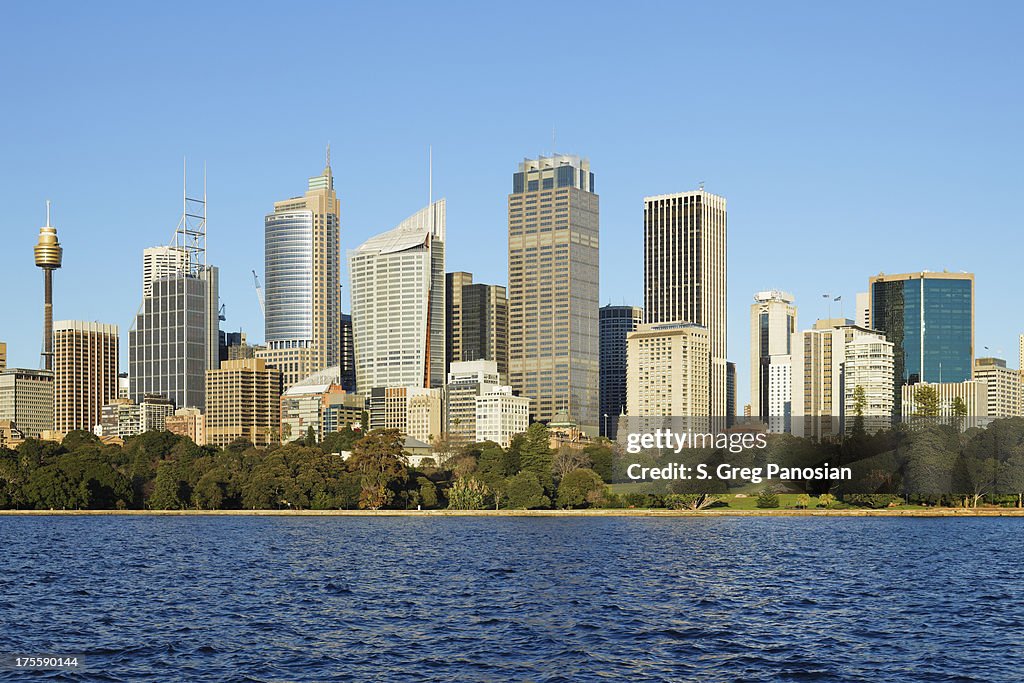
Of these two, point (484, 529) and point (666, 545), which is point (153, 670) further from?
point (484, 529)

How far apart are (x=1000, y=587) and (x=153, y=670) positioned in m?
58.1

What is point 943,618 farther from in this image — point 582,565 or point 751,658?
point 582,565

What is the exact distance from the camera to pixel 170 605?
269ft

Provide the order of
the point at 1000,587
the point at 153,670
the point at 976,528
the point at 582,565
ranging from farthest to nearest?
the point at 976,528 < the point at 582,565 < the point at 1000,587 < the point at 153,670

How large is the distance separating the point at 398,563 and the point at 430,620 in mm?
37535

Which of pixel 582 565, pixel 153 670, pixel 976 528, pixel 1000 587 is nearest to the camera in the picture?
pixel 153 670

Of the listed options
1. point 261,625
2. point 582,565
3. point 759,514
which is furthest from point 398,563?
point 759,514

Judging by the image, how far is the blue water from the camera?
61.2 m

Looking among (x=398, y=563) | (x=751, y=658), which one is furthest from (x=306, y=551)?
(x=751, y=658)

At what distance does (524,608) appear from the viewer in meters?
80.6

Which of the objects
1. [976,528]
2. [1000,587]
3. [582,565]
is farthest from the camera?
[976,528]

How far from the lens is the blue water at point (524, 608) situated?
61156 mm

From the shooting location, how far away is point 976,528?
16112 centimetres

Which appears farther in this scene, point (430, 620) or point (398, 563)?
point (398, 563)
